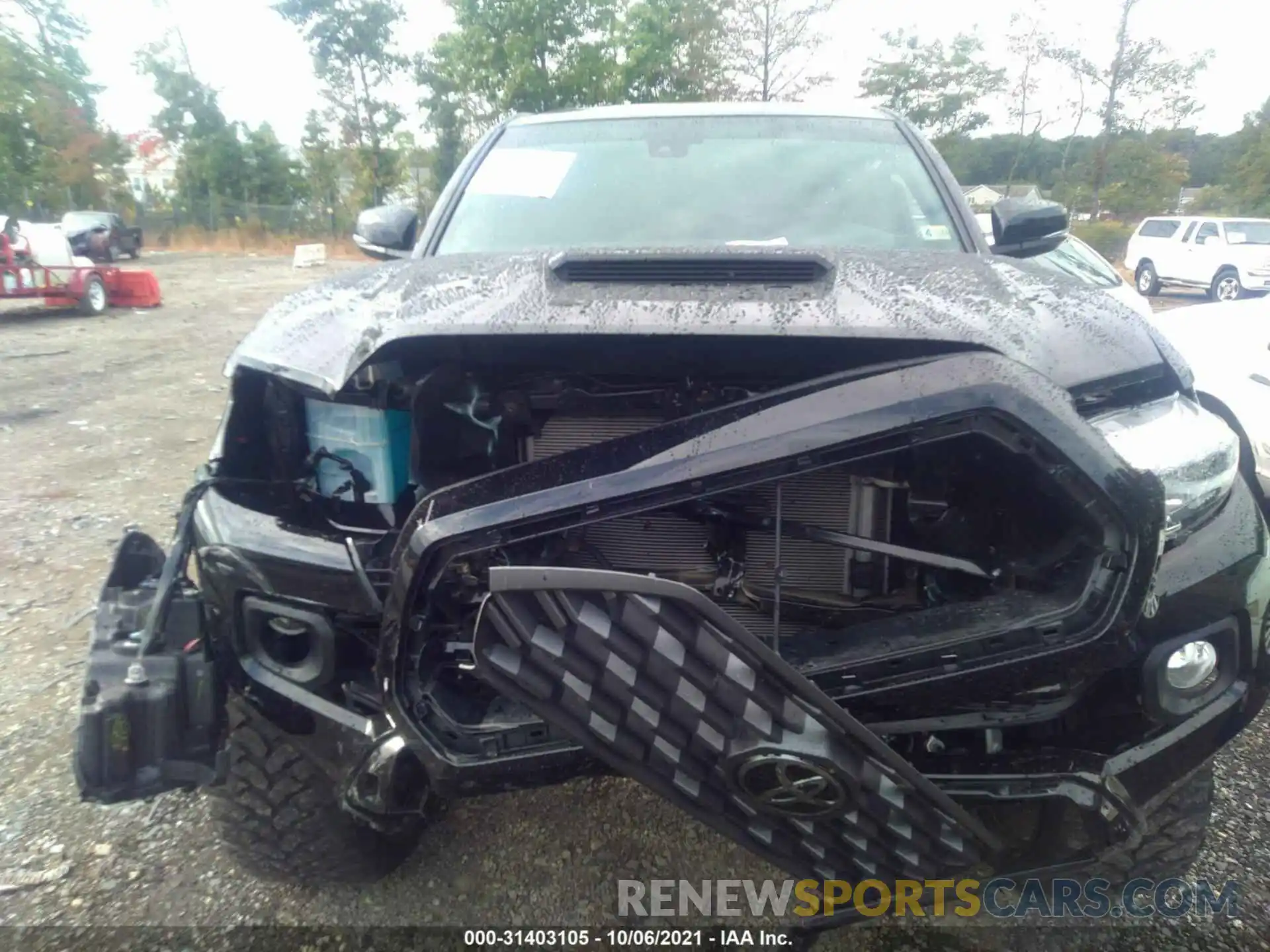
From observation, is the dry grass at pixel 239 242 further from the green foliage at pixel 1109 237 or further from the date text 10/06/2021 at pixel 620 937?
the date text 10/06/2021 at pixel 620 937

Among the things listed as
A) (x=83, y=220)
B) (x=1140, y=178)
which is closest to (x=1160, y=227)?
(x=1140, y=178)

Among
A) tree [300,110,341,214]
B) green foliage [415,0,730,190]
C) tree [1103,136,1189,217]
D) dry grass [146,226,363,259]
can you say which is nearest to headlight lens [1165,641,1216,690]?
green foliage [415,0,730,190]

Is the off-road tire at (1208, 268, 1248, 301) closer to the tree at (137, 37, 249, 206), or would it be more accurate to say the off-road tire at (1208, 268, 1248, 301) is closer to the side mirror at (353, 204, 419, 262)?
the side mirror at (353, 204, 419, 262)

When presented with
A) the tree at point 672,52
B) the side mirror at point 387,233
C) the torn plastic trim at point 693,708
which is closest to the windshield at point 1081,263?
the side mirror at point 387,233

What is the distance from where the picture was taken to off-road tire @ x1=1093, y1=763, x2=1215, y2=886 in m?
1.93

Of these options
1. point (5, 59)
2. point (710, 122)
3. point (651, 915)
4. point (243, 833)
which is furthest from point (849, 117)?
point (5, 59)

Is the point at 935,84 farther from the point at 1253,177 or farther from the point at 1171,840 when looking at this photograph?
the point at 1171,840

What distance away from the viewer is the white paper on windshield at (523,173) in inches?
118

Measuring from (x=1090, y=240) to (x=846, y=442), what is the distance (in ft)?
91.1

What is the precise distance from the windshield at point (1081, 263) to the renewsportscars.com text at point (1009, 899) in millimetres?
A: 4951

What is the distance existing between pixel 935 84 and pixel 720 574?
31797 millimetres

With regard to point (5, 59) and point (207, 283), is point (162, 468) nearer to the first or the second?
point (207, 283)

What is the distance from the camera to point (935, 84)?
95.3 ft

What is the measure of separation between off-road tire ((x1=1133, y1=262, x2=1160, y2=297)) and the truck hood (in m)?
19.8
